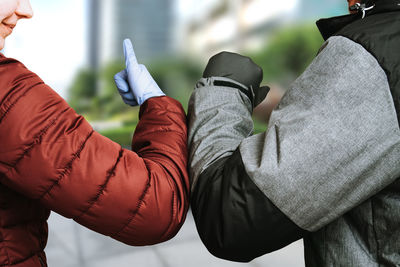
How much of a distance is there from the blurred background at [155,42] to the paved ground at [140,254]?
194 centimetres

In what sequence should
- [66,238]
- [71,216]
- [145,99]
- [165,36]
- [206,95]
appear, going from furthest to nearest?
[165,36]
[66,238]
[145,99]
[206,95]
[71,216]

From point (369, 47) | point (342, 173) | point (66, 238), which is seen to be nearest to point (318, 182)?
point (342, 173)

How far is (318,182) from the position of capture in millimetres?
685

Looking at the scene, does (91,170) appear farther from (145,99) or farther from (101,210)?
(145,99)

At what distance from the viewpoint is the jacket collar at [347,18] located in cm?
71

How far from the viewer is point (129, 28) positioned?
562 centimetres

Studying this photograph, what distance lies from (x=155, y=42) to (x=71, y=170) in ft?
17.1

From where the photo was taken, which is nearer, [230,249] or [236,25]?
[230,249]

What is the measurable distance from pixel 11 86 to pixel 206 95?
0.37 metres

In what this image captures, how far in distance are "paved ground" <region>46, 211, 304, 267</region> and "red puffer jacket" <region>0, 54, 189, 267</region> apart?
1.89m

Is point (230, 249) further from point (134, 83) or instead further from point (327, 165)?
point (134, 83)

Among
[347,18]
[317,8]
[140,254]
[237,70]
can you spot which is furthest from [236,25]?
[347,18]

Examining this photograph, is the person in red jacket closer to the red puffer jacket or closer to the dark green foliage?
the red puffer jacket

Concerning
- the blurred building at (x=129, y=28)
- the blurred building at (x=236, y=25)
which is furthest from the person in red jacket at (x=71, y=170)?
the blurred building at (x=129, y=28)
